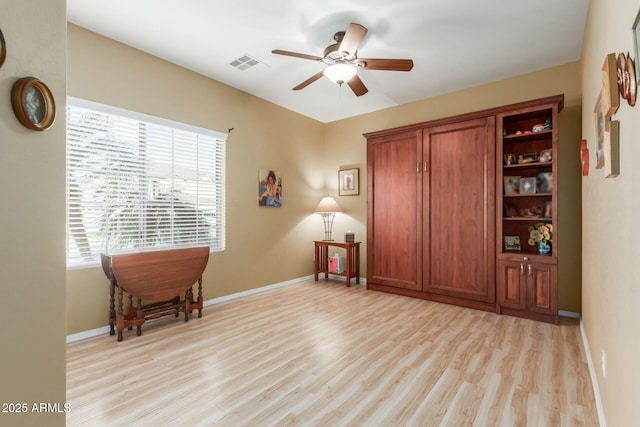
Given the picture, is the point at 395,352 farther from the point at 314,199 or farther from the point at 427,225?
the point at 314,199

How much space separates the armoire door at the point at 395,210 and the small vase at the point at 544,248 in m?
1.23

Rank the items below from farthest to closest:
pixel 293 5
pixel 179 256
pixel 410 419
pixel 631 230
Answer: pixel 179 256, pixel 293 5, pixel 410 419, pixel 631 230

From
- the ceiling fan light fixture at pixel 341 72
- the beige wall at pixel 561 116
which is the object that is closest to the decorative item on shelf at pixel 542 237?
the beige wall at pixel 561 116

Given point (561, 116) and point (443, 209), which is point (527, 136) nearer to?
point (561, 116)

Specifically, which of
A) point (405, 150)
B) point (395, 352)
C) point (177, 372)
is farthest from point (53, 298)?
point (405, 150)

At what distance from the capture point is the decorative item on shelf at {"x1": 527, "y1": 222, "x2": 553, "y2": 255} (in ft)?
9.98

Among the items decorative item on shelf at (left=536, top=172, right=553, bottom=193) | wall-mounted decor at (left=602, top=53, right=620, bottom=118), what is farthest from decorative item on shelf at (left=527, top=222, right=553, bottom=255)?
wall-mounted decor at (left=602, top=53, right=620, bottom=118)

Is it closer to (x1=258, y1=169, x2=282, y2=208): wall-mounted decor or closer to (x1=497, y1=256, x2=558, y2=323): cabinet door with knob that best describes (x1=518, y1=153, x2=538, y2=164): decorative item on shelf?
(x1=497, y1=256, x2=558, y2=323): cabinet door with knob

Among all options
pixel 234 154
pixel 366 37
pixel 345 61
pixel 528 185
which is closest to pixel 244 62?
pixel 234 154

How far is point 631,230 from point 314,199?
428 cm

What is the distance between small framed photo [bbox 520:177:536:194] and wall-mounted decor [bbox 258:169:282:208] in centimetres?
309

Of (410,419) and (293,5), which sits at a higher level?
(293,5)

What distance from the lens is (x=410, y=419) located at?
5.28ft

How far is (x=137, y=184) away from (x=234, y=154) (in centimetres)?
124
